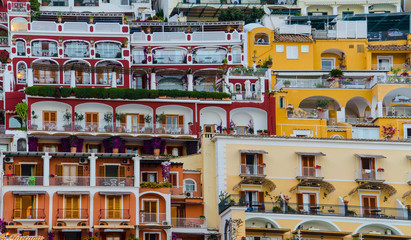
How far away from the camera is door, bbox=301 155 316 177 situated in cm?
8219

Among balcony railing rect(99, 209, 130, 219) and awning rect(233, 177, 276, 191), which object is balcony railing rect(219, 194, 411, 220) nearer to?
awning rect(233, 177, 276, 191)

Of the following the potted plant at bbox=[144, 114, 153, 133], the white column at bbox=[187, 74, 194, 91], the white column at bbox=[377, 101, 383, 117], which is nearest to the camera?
the potted plant at bbox=[144, 114, 153, 133]

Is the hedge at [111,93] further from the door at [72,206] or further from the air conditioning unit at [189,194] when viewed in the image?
the door at [72,206]

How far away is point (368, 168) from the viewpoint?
83.1 m

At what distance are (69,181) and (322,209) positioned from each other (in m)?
18.0

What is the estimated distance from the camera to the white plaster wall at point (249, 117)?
95562mm

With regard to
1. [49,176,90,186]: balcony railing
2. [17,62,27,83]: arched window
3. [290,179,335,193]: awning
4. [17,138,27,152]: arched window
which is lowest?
[290,179,335,193]: awning

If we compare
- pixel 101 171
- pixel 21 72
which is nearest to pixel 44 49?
pixel 21 72

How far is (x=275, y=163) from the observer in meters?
82.3

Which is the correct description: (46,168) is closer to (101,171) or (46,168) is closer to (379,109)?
(101,171)

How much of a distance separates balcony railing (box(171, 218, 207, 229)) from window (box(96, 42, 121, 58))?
85.7 feet

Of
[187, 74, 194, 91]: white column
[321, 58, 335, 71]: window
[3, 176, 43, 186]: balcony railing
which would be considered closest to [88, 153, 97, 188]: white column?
[3, 176, 43, 186]: balcony railing

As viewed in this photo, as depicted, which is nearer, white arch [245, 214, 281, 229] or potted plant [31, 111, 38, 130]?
white arch [245, 214, 281, 229]

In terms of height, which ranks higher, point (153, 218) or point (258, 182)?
point (258, 182)
